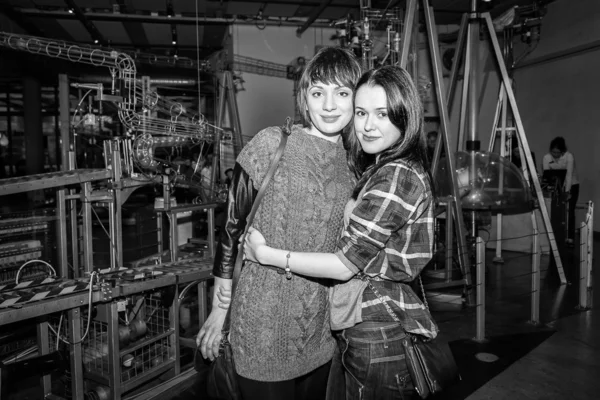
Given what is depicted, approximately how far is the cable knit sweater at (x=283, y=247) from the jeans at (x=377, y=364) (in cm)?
17

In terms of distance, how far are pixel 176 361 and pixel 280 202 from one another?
2192 millimetres

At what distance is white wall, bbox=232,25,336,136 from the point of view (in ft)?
32.7

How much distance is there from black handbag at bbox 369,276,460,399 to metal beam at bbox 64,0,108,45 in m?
8.98

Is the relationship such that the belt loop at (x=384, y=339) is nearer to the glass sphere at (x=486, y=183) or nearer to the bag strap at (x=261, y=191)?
the bag strap at (x=261, y=191)

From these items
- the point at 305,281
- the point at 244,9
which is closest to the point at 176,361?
the point at 305,281

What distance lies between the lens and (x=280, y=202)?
1.45 m

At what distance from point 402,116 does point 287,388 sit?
96 cm

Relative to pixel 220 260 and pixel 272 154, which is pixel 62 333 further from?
pixel 272 154

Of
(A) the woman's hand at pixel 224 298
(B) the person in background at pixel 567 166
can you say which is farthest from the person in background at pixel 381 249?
(B) the person in background at pixel 567 166

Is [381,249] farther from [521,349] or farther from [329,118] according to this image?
[521,349]

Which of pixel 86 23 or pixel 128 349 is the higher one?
pixel 86 23

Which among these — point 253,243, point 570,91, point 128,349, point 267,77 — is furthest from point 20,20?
point 570,91

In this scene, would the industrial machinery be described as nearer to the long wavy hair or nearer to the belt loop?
the belt loop

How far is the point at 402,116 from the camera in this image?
1.37 m
